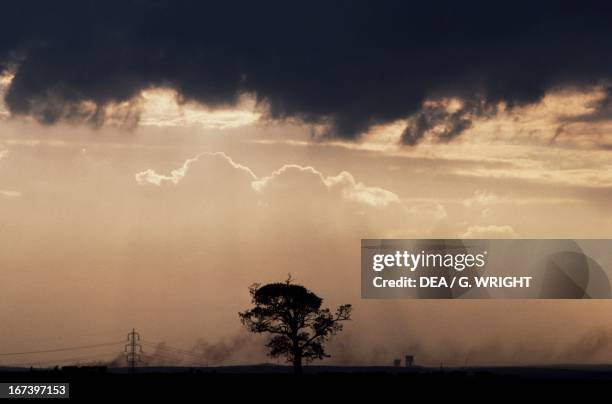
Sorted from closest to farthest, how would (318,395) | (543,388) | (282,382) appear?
(318,395) < (543,388) < (282,382)

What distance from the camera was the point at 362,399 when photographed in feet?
276

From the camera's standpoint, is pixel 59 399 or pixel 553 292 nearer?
pixel 59 399

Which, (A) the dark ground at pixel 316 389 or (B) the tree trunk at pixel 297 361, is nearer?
(A) the dark ground at pixel 316 389

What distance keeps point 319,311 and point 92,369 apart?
3496cm

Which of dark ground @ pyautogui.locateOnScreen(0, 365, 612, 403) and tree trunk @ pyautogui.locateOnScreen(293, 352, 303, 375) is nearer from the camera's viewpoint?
dark ground @ pyautogui.locateOnScreen(0, 365, 612, 403)

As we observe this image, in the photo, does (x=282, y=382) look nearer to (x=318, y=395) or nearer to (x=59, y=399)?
(x=318, y=395)

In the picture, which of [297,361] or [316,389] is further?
[297,361]

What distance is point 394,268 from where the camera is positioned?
12375 cm

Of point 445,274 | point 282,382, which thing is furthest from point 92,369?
point 445,274

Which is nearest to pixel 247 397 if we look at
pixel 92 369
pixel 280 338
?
pixel 92 369

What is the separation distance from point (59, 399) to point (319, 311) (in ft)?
251

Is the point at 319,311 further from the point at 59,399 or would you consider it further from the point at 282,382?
the point at 59,399

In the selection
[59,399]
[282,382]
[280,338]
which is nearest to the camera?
[59,399]

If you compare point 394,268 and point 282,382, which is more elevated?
point 394,268
